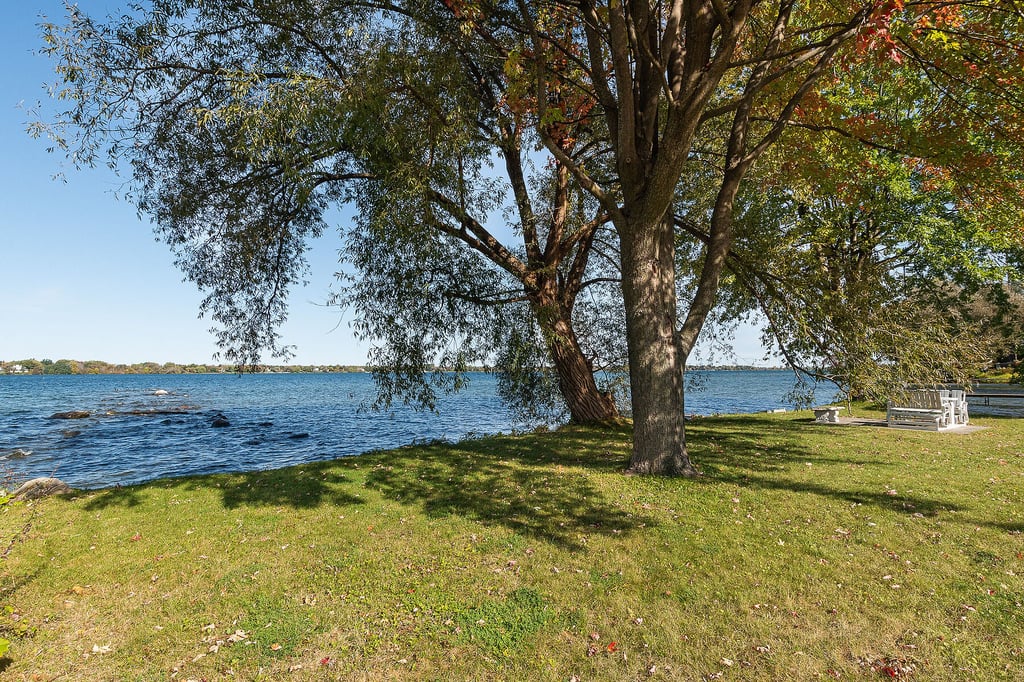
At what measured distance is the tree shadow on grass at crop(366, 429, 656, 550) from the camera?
6789 millimetres

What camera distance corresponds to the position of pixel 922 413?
49.0 ft

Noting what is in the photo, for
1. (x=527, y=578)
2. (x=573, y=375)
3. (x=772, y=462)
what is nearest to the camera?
(x=527, y=578)

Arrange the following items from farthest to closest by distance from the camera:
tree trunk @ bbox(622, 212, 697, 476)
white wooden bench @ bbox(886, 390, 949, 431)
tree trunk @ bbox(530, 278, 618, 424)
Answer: white wooden bench @ bbox(886, 390, 949, 431), tree trunk @ bbox(530, 278, 618, 424), tree trunk @ bbox(622, 212, 697, 476)

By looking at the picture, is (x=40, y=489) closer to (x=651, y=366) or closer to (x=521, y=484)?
(x=521, y=484)

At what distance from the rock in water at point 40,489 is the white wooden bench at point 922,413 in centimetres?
1985

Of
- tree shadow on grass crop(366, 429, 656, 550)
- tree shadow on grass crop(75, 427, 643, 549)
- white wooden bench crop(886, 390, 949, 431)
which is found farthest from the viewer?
white wooden bench crop(886, 390, 949, 431)

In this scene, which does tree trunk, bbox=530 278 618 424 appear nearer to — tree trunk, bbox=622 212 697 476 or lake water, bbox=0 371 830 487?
lake water, bbox=0 371 830 487

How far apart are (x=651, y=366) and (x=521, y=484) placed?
9.97ft

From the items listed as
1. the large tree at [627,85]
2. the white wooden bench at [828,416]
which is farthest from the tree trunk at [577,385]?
the white wooden bench at [828,416]

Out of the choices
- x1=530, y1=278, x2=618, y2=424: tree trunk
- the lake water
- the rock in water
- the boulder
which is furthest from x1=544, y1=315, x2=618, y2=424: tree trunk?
the boulder

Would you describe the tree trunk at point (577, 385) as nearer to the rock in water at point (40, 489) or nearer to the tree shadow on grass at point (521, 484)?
the tree shadow on grass at point (521, 484)

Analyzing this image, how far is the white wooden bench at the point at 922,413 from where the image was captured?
48.4 ft

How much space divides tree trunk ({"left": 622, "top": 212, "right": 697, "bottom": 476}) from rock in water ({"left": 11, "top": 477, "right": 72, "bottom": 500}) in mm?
10470

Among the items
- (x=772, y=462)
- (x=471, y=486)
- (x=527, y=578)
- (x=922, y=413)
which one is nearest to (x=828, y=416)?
(x=922, y=413)
